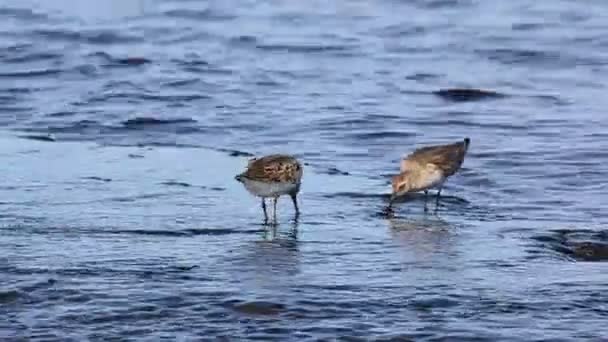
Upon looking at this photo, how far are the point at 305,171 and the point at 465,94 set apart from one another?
14.6 feet

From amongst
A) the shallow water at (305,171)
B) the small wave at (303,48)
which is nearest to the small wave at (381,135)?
the shallow water at (305,171)

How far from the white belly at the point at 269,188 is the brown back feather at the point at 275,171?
0.03 metres

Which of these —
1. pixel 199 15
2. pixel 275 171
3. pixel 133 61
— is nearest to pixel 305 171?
pixel 275 171

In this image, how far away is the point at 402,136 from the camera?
15852 millimetres

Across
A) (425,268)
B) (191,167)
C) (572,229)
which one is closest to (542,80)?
(191,167)

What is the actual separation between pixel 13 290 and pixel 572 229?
13.4 ft

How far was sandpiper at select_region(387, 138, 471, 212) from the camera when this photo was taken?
12750 mm

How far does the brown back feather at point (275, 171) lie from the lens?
1221 cm

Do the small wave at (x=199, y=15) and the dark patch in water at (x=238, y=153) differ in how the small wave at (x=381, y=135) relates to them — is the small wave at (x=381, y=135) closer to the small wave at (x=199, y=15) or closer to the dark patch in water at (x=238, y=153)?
the dark patch in water at (x=238, y=153)

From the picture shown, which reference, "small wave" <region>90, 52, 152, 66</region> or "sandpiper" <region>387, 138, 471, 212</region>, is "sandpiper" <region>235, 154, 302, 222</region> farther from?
"small wave" <region>90, 52, 152, 66</region>

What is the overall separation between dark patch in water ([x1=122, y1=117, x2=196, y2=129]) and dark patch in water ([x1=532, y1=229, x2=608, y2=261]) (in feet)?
18.8

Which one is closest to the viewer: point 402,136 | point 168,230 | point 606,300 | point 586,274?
point 606,300

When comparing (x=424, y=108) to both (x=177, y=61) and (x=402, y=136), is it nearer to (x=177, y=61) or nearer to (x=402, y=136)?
(x=402, y=136)

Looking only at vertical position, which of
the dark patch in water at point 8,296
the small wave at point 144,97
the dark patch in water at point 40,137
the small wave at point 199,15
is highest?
the small wave at point 199,15
